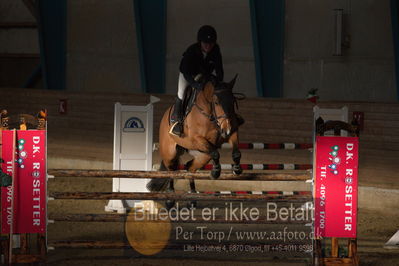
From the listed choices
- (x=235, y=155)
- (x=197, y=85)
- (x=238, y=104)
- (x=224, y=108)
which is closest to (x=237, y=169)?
(x=235, y=155)

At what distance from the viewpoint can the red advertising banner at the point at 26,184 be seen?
6172 mm

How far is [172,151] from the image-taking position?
786cm

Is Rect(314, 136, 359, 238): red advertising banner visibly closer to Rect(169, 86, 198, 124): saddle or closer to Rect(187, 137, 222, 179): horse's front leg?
Rect(187, 137, 222, 179): horse's front leg

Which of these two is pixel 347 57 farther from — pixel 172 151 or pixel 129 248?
pixel 129 248

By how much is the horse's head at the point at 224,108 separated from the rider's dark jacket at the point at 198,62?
0.40m

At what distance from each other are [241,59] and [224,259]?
8718mm

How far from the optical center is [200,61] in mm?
7242

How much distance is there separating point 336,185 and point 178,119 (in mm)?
1917

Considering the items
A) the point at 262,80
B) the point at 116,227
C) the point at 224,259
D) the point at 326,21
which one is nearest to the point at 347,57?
the point at 326,21

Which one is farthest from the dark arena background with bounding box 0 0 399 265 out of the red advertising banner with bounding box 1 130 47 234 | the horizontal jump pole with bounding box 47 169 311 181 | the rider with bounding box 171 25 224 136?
the rider with bounding box 171 25 224 136

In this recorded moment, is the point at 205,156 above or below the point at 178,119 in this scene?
below

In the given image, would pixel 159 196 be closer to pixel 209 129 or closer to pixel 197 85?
pixel 209 129

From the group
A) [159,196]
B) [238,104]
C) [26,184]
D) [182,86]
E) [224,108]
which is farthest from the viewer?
[238,104]

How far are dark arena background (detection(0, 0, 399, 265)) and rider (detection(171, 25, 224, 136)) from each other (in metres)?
1.12
